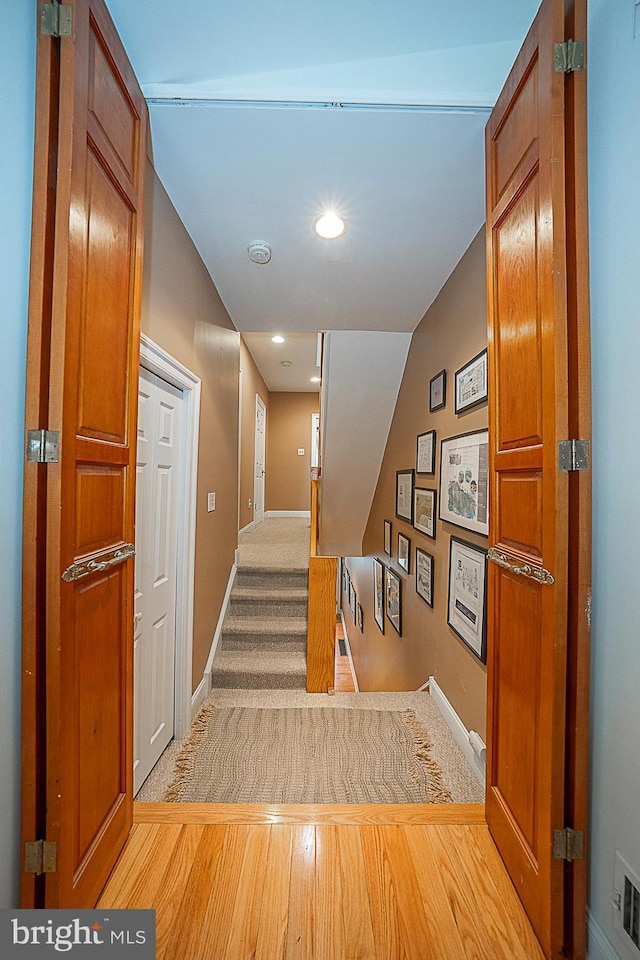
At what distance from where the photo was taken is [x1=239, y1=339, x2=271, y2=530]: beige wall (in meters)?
5.82

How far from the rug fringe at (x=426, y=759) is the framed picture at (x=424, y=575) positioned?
0.71 meters

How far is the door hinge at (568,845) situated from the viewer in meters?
1.04

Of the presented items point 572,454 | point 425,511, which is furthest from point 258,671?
point 572,454

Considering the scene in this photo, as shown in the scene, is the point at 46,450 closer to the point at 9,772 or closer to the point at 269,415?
the point at 9,772

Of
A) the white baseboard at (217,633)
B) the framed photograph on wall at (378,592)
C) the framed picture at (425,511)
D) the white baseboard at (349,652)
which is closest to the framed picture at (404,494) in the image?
the framed picture at (425,511)

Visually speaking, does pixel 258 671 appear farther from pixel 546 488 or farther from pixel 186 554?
pixel 546 488

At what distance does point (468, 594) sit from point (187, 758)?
1.65 meters

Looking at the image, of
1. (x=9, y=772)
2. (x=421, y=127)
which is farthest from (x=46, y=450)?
(x=421, y=127)

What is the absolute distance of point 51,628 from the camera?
99 cm

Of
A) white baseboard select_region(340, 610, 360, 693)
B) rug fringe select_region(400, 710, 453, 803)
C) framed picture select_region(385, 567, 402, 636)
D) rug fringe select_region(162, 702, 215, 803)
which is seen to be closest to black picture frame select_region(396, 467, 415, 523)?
framed picture select_region(385, 567, 402, 636)

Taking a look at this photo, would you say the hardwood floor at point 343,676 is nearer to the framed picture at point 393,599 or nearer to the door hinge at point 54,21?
the framed picture at point 393,599

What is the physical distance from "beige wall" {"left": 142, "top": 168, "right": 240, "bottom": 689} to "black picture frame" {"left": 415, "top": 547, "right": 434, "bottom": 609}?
149cm

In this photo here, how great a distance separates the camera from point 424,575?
312 centimetres

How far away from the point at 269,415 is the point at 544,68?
7.36 m
